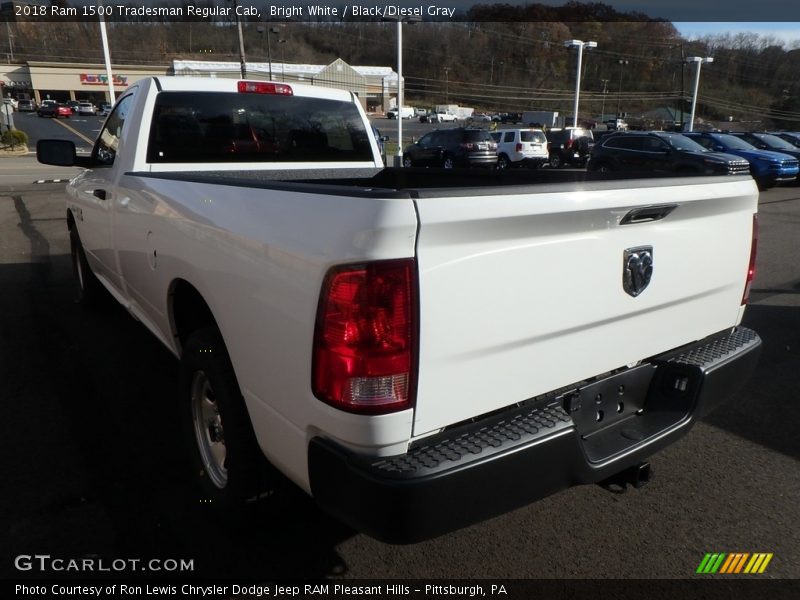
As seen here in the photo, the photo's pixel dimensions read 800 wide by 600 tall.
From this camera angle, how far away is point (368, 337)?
1.67 metres

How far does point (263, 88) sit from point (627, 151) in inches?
672

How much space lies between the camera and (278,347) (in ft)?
6.25

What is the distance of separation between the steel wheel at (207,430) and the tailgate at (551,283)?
51.1 inches

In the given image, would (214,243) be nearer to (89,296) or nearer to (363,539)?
(363,539)

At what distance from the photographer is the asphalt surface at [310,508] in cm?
246

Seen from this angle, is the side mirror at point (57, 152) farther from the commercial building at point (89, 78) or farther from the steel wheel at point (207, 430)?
the commercial building at point (89, 78)

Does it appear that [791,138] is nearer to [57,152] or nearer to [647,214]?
[647,214]

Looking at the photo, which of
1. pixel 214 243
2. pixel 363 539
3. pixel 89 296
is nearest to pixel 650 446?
pixel 363 539

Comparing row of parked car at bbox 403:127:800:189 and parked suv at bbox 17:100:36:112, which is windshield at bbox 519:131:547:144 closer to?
row of parked car at bbox 403:127:800:189

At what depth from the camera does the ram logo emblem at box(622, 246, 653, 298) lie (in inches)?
84.0

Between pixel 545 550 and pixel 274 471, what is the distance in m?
1.22

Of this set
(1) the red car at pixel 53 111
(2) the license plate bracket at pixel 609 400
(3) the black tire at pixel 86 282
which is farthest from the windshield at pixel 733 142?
(1) the red car at pixel 53 111

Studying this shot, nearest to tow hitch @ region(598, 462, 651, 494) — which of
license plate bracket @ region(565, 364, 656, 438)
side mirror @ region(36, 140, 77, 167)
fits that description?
license plate bracket @ region(565, 364, 656, 438)

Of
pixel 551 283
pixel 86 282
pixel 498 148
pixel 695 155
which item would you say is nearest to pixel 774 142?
pixel 695 155
